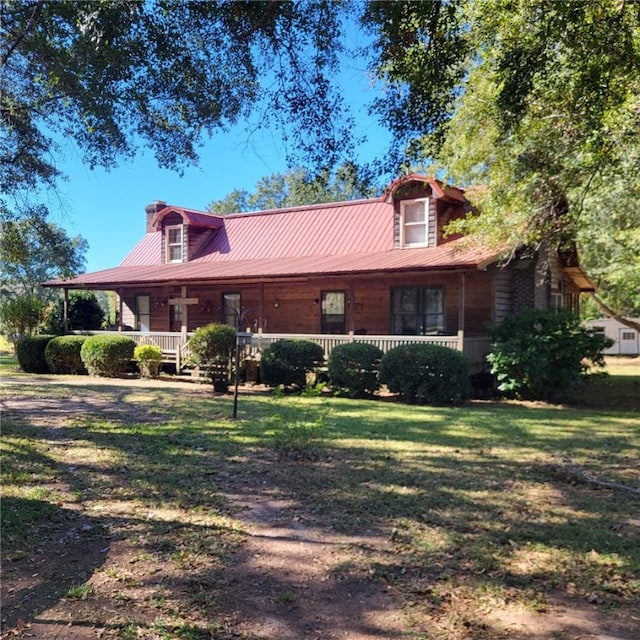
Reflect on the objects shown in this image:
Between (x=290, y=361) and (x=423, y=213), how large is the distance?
21.8 ft

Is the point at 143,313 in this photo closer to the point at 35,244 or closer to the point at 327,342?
the point at 327,342

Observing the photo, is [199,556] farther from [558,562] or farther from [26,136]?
[26,136]

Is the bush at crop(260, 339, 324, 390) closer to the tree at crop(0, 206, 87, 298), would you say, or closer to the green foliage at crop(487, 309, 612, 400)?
the green foliage at crop(487, 309, 612, 400)

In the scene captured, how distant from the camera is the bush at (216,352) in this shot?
44.1ft

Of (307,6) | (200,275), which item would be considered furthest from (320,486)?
(200,275)

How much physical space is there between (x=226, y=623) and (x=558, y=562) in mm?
2318

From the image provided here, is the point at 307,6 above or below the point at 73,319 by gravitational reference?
above

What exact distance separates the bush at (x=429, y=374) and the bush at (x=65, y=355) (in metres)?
11.0

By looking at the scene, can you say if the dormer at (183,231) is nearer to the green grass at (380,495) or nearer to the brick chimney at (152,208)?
the brick chimney at (152,208)

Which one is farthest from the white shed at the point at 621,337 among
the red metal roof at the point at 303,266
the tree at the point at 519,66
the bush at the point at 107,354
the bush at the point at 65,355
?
the bush at the point at 65,355

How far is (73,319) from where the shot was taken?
23.7 meters

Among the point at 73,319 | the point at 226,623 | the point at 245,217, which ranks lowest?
the point at 226,623

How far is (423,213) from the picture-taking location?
1700 cm

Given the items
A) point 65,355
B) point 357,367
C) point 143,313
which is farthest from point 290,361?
point 143,313
